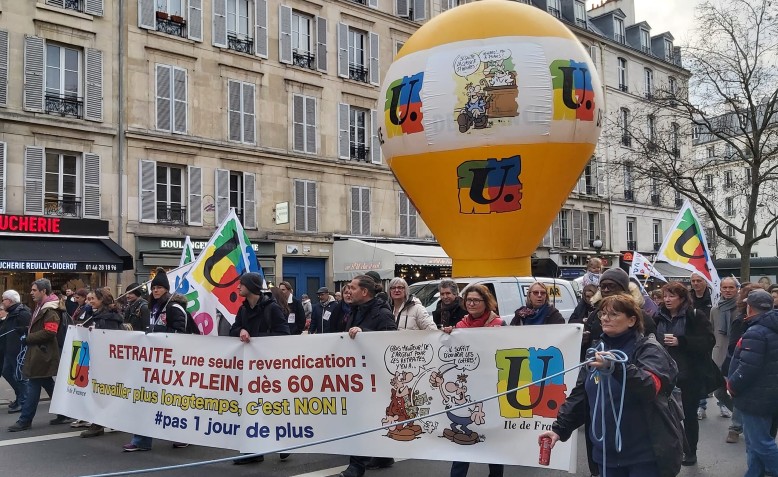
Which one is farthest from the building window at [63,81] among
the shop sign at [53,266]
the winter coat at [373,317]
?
the winter coat at [373,317]

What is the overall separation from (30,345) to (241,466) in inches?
138

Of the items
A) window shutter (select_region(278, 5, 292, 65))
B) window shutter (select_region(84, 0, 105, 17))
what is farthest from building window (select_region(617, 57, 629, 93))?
window shutter (select_region(84, 0, 105, 17))

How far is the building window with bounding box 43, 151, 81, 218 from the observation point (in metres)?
20.6

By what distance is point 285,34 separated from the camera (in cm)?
2580

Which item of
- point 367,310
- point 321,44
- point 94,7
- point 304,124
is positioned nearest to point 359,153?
point 304,124

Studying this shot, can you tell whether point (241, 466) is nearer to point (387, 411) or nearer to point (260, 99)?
point (387, 411)

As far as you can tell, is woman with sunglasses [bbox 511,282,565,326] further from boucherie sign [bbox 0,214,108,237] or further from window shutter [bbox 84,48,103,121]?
window shutter [bbox 84,48,103,121]

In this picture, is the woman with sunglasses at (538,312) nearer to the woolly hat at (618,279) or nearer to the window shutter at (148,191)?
the woolly hat at (618,279)

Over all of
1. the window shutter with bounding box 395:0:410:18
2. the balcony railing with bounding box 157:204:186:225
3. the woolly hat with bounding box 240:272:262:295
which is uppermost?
the window shutter with bounding box 395:0:410:18

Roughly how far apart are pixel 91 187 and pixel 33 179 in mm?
1576

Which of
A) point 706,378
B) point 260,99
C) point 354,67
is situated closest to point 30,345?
point 706,378

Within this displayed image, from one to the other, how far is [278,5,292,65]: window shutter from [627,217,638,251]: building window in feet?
75.1

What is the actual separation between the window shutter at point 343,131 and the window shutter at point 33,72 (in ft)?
34.0

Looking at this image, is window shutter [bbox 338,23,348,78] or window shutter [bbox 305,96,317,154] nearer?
window shutter [bbox 305,96,317,154]
